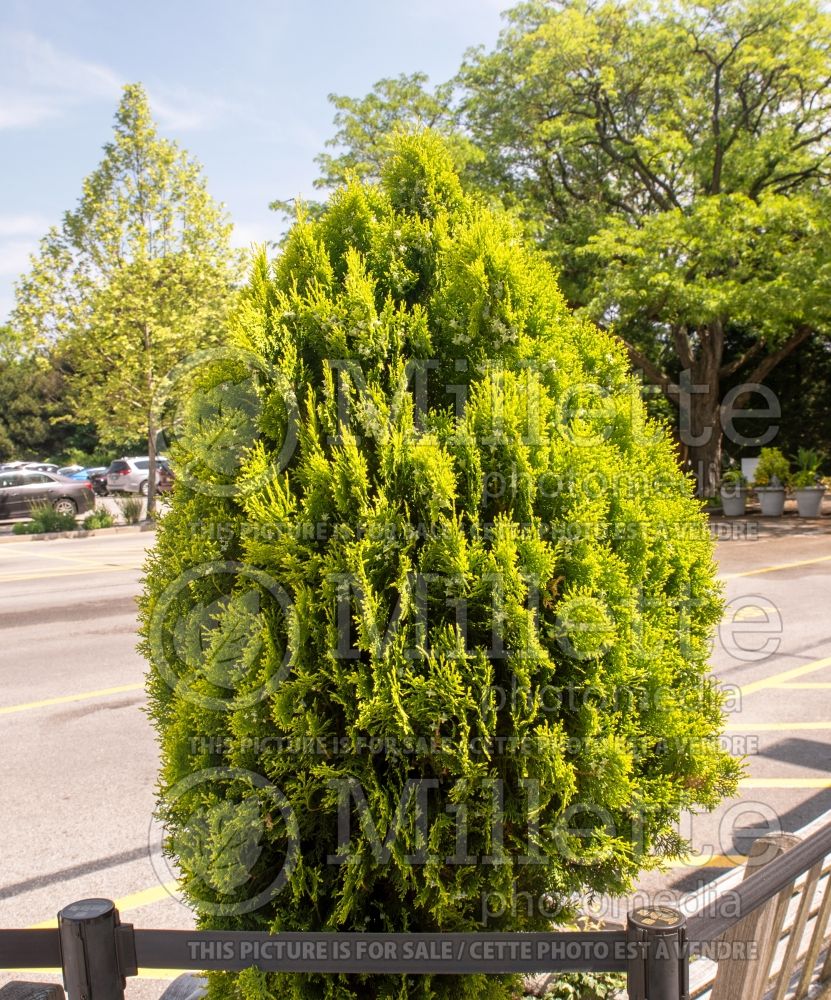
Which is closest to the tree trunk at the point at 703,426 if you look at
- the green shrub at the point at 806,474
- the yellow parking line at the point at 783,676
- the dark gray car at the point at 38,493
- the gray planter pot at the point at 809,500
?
the green shrub at the point at 806,474

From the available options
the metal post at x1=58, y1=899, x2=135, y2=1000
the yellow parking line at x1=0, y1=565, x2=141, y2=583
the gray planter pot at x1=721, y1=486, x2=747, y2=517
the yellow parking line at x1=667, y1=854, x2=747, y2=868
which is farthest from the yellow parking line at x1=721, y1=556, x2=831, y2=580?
the metal post at x1=58, y1=899, x2=135, y2=1000

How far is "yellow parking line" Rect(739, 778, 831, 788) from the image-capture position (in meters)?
5.17

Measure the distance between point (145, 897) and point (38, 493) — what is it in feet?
83.4

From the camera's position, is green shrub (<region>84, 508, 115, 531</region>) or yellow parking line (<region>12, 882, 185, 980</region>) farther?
green shrub (<region>84, 508, 115, 531</region>)

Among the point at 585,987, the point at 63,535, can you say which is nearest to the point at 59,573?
the point at 63,535

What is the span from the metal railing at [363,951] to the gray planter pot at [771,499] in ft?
72.1

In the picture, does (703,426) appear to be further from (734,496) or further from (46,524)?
(46,524)

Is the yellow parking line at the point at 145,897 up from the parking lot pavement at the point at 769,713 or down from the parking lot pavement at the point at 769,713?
up

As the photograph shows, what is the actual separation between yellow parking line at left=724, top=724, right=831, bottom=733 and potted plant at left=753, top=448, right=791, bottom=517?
55.7 ft

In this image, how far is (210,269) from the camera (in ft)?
79.3

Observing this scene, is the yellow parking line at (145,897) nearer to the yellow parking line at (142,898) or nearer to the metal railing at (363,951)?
the yellow parking line at (142,898)

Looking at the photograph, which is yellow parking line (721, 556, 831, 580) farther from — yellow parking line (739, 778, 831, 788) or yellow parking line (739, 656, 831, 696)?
yellow parking line (739, 778, 831, 788)

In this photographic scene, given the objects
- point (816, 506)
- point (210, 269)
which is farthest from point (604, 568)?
point (210, 269)

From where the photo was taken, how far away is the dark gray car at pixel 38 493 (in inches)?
1051
